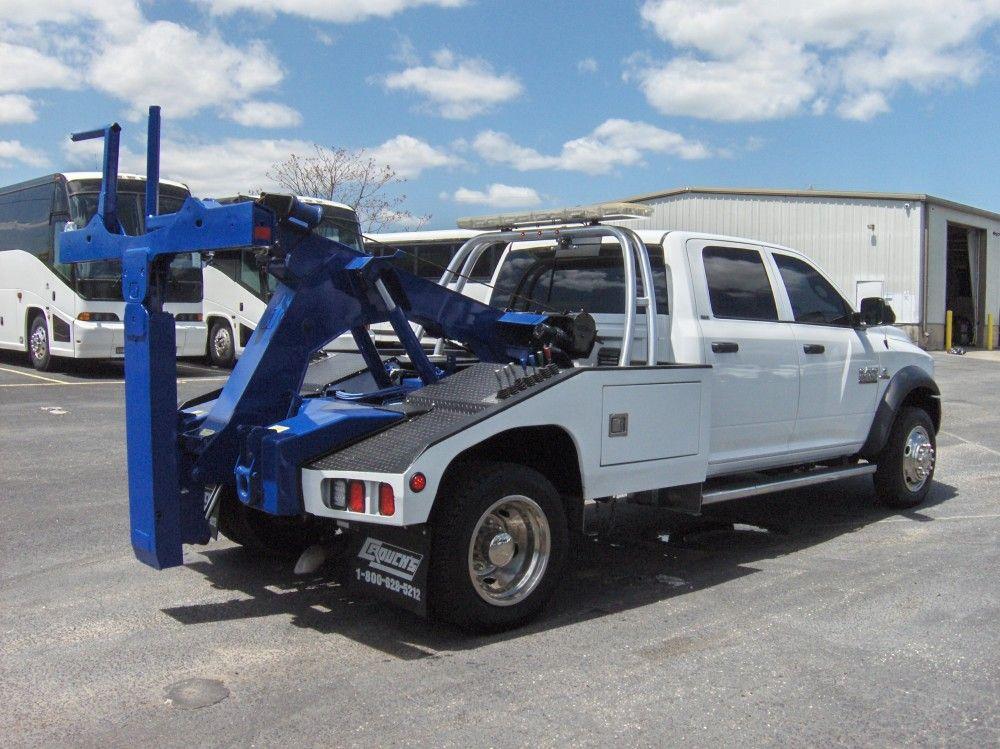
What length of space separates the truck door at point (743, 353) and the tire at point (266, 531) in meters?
2.58

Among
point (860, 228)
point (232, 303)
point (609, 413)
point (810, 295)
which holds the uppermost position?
point (860, 228)

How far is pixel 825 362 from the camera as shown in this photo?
7.22 meters

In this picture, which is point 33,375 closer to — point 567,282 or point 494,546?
point 567,282

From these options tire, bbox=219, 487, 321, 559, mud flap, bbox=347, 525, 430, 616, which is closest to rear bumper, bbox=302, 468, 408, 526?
mud flap, bbox=347, 525, 430, 616

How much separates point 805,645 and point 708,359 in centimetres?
195

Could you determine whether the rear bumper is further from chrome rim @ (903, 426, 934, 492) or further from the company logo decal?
chrome rim @ (903, 426, 934, 492)

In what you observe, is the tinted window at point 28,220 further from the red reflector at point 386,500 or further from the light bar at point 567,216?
the red reflector at point 386,500

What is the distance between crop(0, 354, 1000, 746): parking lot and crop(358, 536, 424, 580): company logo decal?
0.37 meters

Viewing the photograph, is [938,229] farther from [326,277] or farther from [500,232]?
[326,277]

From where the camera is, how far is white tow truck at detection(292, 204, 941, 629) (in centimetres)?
473

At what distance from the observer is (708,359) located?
6188 millimetres

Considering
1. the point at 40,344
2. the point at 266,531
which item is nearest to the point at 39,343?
the point at 40,344

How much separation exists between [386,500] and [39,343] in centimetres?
1663

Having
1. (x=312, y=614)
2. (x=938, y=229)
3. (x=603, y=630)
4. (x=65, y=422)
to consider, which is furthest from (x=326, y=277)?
(x=938, y=229)
